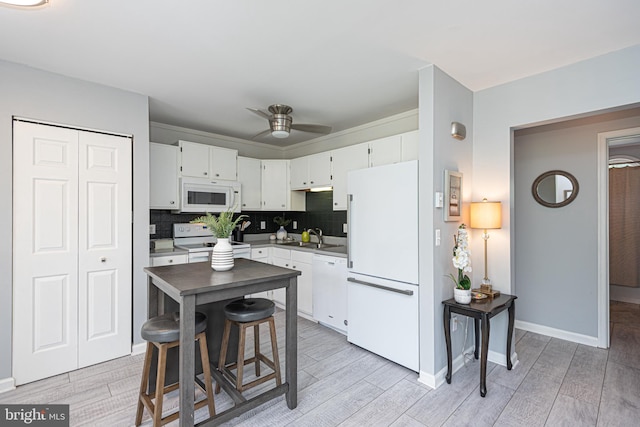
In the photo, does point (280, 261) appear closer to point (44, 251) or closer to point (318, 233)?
point (318, 233)

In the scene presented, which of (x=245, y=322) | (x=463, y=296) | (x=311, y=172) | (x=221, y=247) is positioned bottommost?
(x=245, y=322)

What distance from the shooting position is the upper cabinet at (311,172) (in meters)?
4.05

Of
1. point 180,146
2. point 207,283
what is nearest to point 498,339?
point 207,283

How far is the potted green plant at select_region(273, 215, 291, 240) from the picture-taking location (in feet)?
16.1

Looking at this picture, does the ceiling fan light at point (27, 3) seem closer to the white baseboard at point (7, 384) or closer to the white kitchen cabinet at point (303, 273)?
the white baseboard at point (7, 384)

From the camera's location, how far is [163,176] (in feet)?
11.9

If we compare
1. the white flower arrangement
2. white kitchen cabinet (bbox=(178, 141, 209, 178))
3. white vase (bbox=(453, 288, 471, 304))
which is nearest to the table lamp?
the white flower arrangement

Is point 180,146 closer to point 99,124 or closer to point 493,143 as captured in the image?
point 99,124

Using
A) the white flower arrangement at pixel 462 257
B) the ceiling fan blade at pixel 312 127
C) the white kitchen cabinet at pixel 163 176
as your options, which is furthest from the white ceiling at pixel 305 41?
the white flower arrangement at pixel 462 257

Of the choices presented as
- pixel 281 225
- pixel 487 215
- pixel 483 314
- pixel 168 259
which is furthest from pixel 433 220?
pixel 281 225

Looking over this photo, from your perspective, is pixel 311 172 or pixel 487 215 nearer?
pixel 487 215

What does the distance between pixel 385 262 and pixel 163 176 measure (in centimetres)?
277

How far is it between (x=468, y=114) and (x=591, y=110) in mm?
876

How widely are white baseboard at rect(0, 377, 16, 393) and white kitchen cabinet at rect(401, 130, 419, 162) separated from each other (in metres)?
3.88
